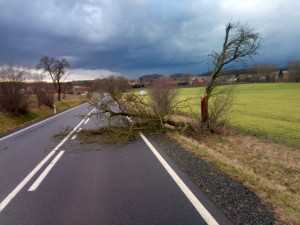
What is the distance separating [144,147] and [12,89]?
1402cm

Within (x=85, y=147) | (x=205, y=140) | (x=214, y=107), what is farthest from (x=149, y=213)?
(x=214, y=107)

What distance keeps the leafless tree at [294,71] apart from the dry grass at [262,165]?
308 feet

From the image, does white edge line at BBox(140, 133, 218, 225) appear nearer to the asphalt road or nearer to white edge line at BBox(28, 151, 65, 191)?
the asphalt road

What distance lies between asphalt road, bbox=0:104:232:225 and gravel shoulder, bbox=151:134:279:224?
0.61ft

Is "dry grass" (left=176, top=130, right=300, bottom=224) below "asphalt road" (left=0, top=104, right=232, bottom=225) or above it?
below

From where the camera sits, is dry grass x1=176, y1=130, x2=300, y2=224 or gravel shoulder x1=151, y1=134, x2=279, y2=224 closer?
gravel shoulder x1=151, y1=134, x2=279, y2=224

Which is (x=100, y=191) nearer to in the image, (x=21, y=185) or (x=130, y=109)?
(x=21, y=185)

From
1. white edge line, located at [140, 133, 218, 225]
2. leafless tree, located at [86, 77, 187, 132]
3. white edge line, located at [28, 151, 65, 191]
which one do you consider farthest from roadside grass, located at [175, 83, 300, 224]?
white edge line, located at [28, 151, 65, 191]

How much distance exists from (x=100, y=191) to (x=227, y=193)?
247 centimetres

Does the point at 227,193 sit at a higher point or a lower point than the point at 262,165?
higher

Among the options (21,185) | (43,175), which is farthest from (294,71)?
(21,185)

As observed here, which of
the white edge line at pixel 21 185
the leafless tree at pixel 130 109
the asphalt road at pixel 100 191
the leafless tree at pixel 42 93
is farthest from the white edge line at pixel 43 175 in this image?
the leafless tree at pixel 42 93

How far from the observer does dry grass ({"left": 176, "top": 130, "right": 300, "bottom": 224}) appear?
10.6ft

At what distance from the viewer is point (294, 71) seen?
8206cm
